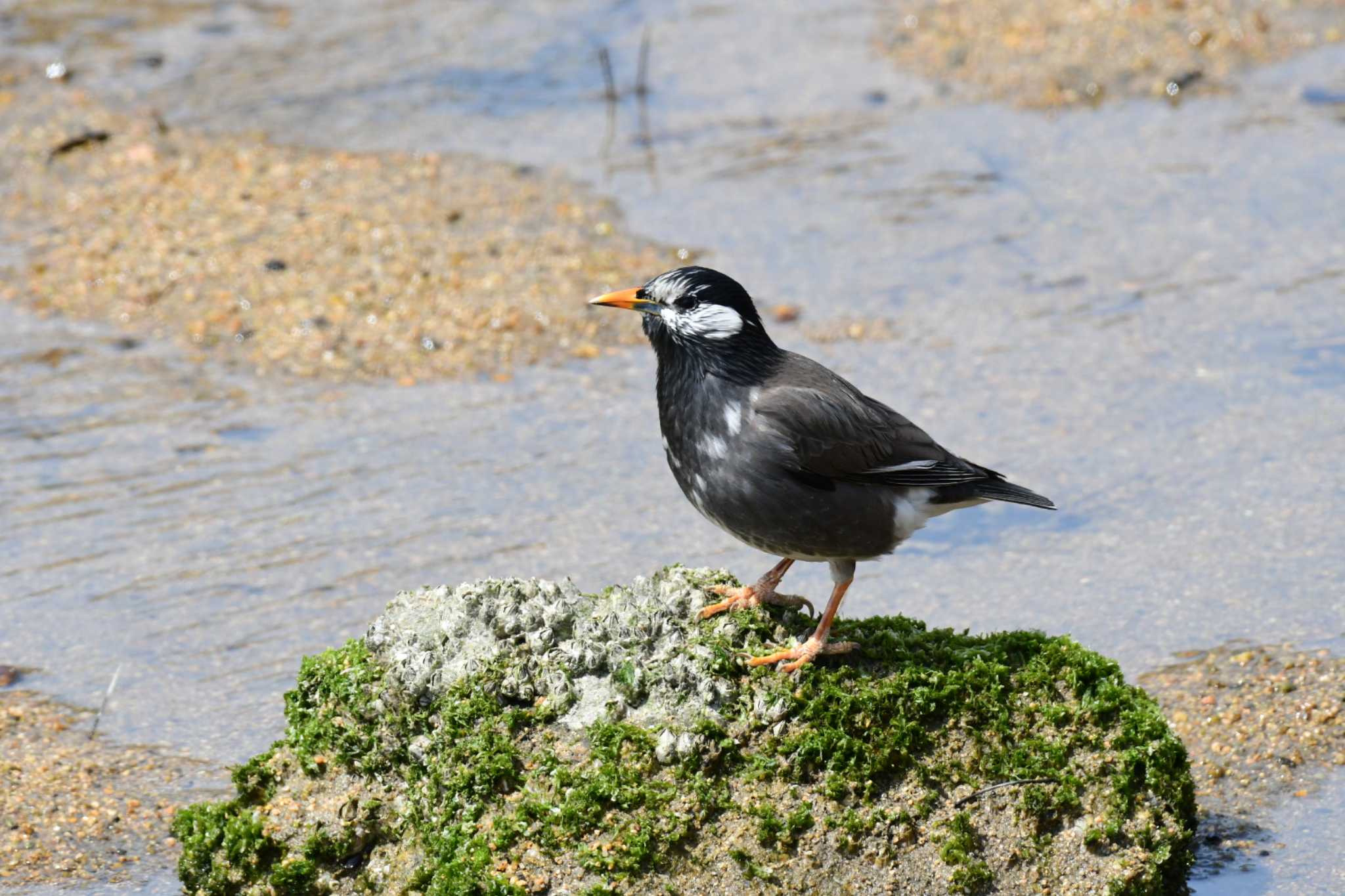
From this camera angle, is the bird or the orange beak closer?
the bird

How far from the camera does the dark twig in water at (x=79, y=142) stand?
11.4m

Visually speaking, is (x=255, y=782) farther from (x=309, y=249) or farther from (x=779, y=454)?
(x=309, y=249)

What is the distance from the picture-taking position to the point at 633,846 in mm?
5055

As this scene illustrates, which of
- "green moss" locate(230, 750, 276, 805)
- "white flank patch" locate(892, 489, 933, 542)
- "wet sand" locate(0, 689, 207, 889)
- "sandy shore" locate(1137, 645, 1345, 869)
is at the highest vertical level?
"white flank patch" locate(892, 489, 933, 542)

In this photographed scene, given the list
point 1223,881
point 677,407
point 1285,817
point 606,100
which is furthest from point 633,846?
point 606,100

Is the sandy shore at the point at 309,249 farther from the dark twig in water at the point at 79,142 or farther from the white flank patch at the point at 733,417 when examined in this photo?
the white flank patch at the point at 733,417

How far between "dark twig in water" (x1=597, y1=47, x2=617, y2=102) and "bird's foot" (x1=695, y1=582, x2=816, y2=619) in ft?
24.9

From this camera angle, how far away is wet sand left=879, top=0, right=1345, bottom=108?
40.8 feet

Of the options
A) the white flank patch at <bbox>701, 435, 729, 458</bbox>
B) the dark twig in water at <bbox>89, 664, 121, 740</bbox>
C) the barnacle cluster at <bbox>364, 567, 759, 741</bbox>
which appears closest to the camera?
the barnacle cluster at <bbox>364, 567, 759, 741</bbox>

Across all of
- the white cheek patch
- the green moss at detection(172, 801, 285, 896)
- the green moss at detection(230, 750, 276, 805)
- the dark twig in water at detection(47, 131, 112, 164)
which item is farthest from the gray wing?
the dark twig in water at detection(47, 131, 112, 164)

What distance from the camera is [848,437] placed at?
5.84 metres

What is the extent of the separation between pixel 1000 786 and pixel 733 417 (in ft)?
5.33

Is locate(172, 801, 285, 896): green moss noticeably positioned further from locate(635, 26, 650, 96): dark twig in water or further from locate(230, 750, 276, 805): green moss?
locate(635, 26, 650, 96): dark twig in water

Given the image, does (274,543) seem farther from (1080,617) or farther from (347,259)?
(1080,617)
